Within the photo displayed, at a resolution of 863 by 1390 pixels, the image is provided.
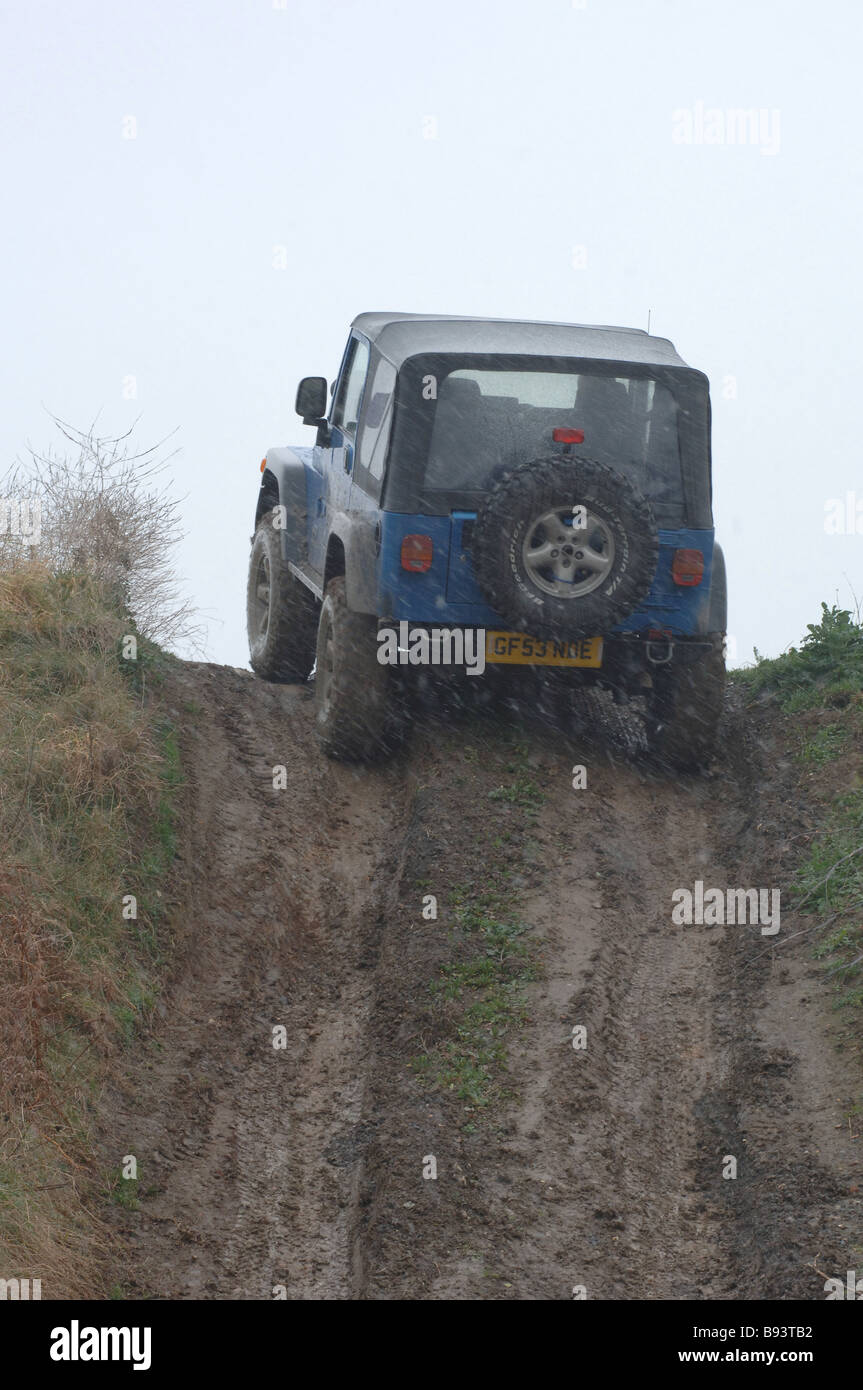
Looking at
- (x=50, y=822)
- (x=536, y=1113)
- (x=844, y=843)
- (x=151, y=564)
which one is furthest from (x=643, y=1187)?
(x=151, y=564)

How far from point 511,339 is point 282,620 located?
296 cm

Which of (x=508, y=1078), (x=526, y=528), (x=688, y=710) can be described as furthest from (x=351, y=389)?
(x=508, y=1078)

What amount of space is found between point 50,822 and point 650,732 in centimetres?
369

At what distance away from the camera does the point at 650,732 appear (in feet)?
29.9

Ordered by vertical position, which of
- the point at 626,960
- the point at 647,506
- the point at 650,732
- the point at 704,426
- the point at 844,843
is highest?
the point at 704,426

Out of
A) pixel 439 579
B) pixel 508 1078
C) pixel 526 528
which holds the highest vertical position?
pixel 526 528

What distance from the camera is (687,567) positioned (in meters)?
8.45

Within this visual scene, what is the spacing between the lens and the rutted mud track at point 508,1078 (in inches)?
197

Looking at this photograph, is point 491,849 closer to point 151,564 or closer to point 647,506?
point 647,506

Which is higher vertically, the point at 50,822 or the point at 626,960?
the point at 50,822

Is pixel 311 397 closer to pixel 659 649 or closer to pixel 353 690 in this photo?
pixel 353 690

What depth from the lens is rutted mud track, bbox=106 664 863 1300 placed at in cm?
501

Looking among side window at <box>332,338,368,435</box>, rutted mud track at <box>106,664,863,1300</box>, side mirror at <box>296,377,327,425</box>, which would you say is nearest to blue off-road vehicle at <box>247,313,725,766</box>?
side window at <box>332,338,368,435</box>

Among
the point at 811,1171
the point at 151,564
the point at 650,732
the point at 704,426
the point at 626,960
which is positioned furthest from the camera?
the point at 151,564
